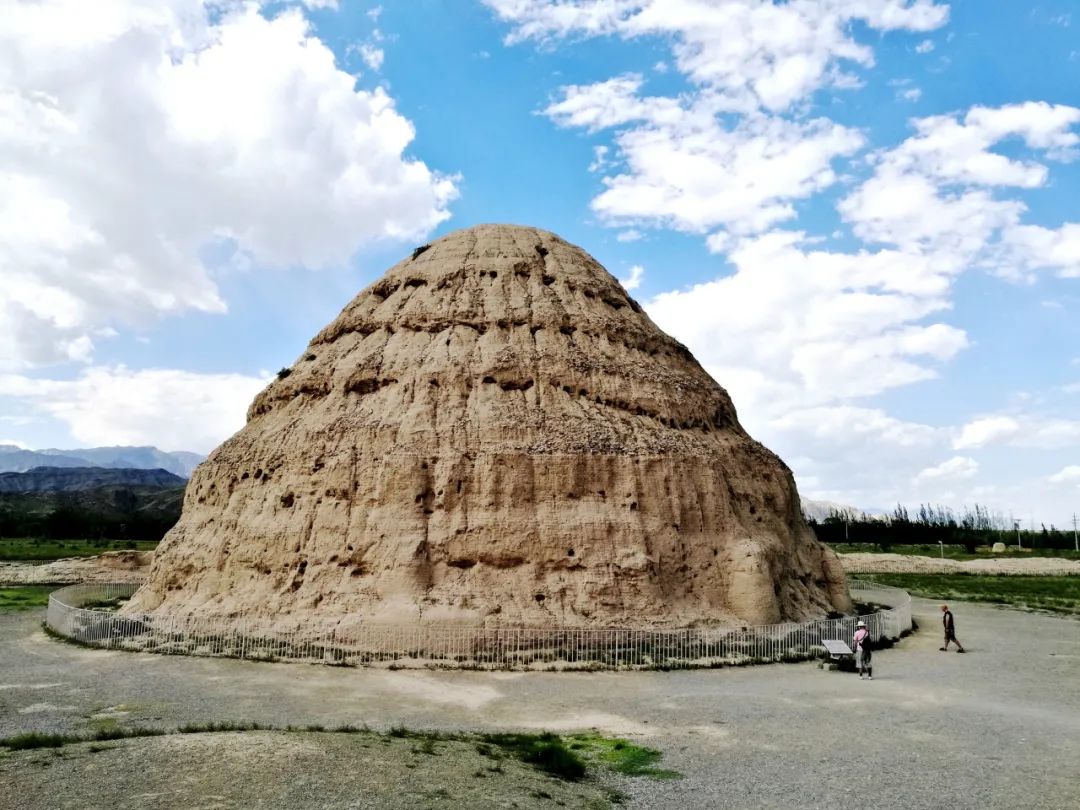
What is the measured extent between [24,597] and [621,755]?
38.1 meters

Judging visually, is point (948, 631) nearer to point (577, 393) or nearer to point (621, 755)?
point (577, 393)

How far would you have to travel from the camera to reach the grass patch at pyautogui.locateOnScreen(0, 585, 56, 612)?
1454 inches

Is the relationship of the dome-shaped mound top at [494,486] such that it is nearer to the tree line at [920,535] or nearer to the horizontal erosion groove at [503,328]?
the horizontal erosion groove at [503,328]

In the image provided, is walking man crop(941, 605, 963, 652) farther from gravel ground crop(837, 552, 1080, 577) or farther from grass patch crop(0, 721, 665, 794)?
gravel ground crop(837, 552, 1080, 577)

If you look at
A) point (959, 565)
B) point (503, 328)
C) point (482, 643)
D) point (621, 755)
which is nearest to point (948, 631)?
point (482, 643)

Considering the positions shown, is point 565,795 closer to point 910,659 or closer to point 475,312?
point 910,659

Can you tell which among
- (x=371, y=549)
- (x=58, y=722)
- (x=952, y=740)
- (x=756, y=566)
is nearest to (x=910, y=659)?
(x=756, y=566)

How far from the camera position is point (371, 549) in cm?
2598

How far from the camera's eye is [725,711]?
17562 millimetres

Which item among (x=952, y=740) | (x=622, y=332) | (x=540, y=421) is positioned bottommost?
(x=952, y=740)

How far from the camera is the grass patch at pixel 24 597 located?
Answer: 3694cm

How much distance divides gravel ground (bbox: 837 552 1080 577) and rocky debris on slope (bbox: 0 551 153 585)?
53.5m

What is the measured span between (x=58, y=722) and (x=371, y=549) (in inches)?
427

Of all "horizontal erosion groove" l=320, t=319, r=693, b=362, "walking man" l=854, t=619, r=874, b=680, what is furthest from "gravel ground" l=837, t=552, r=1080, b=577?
"walking man" l=854, t=619, r=874, b=680
